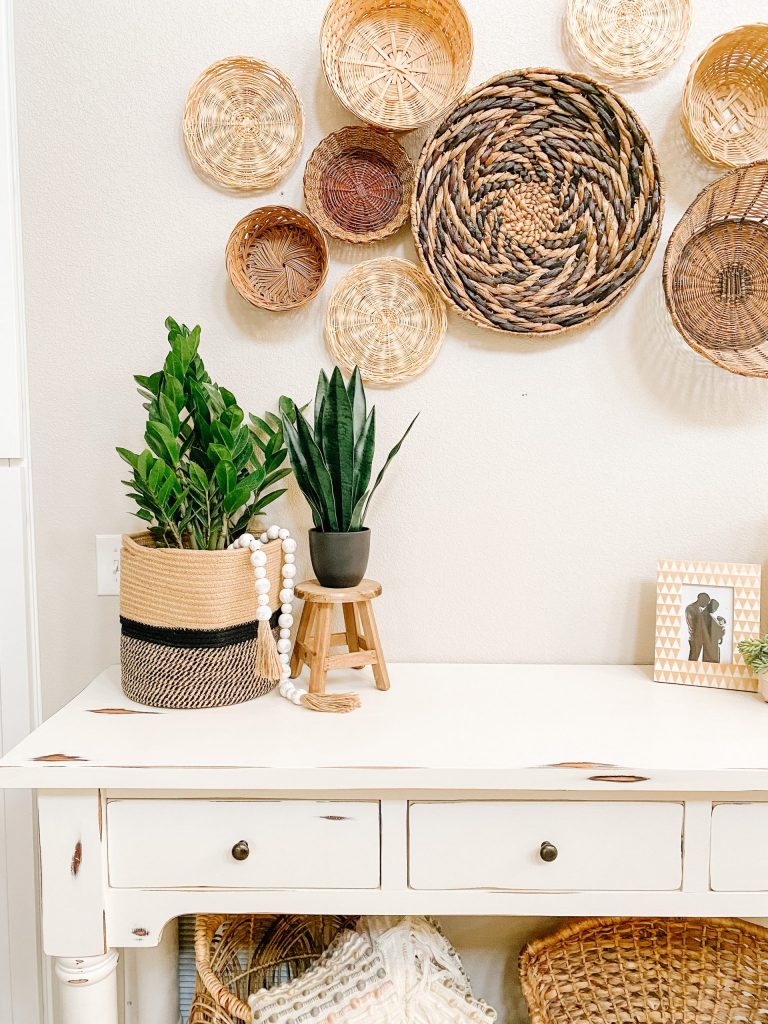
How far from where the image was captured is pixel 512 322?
140cm

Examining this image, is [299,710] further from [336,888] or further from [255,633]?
[336,888]

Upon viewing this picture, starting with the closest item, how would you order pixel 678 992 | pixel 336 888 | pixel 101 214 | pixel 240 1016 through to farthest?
pixel 336 888 < pixel 240 1016 < pixel 678 992 < pixel 101 214

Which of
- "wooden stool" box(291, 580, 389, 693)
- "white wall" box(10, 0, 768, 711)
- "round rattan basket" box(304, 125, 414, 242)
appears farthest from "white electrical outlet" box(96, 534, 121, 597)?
"round rattan basket" box(304, 125, 414, 242)

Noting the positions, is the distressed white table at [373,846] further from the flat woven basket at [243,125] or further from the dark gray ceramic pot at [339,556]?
the flat woven basket at [243,125]

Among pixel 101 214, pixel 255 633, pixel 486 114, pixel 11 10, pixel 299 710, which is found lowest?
pixel 299 710

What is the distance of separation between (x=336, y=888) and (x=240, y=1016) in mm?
310

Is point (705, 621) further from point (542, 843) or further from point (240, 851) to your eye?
point (240, 851)

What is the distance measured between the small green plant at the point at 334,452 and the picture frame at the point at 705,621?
59 centimetres

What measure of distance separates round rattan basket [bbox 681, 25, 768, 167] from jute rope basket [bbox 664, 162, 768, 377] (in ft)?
0.28

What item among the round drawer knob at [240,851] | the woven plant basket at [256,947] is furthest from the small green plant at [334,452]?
the woven plant basket at [256,947]

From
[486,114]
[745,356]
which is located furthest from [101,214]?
[745,356]

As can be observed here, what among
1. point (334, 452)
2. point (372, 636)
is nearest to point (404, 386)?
point (334, 452)

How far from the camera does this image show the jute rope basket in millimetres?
1366

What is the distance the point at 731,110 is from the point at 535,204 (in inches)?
15.6
